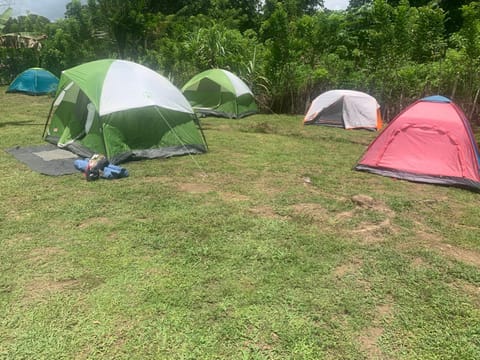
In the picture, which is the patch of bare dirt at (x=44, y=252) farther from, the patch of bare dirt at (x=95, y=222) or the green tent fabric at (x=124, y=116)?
the green tent fabric at (x=124, y=116)

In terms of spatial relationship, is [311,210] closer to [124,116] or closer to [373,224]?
[373,224]

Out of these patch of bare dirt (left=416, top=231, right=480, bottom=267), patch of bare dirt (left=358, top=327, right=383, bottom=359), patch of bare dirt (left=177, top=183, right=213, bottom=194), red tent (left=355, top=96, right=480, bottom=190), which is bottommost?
patch of bare dirt (left=358, top=327, right=383, bottom=359)

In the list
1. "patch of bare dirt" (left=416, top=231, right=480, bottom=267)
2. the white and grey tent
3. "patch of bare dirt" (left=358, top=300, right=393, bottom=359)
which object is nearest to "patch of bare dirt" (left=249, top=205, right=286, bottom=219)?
"patch of bare dirt" (left=416, top=231, right=480, bottom=267)

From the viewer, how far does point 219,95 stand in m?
11.7

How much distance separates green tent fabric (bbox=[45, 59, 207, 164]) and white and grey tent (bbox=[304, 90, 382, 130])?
491cm

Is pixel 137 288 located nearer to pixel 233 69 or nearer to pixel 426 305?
pixel 426 305

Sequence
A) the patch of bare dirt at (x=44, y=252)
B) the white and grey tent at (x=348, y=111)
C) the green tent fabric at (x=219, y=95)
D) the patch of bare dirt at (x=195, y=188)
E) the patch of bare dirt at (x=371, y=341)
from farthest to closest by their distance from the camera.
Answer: the green tent fabric at (x=219, y=95)
the white and grey tent at (x=348, y=111)
the patch of bare dirt at (x=195, y=188)
the patch of bare dirt at (x=44, y=252)
the patch of bare dirt at (x=371, y=341)

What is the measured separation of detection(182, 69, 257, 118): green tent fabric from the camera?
38.1 feet

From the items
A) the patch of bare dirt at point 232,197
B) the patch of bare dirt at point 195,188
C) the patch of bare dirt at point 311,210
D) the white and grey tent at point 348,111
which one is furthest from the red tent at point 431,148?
the white and grey tent at point 348,111

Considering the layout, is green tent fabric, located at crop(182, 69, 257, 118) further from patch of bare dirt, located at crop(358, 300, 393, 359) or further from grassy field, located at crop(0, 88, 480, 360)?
patch of bare dirt, located at crop(358, 300, 393, 359)

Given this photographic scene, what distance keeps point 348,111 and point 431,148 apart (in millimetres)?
4877

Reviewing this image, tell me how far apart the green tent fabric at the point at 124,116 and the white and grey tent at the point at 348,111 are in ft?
16.1

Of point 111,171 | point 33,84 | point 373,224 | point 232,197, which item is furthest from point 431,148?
point 33,84

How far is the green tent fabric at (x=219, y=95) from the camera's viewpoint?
38.1 feet
